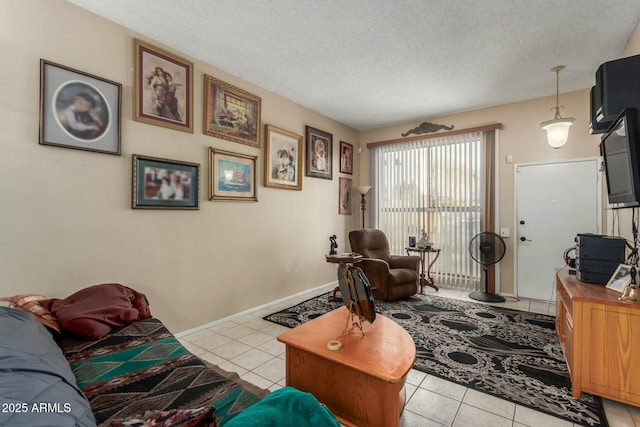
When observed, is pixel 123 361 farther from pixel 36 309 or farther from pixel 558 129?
pixel 558 129

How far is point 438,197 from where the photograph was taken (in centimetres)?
471

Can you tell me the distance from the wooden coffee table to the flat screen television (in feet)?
5.57

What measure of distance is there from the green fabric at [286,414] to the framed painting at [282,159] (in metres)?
3.09

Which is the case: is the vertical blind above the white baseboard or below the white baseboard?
above

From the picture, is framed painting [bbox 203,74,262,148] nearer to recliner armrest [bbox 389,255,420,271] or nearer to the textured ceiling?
the textured ceiling

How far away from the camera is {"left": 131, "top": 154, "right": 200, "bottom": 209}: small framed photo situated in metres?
2.54

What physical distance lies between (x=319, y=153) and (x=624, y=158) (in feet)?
11.6

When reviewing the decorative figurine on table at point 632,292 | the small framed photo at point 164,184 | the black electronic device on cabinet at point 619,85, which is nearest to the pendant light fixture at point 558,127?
the black electronic device on cabinet at point 619,85

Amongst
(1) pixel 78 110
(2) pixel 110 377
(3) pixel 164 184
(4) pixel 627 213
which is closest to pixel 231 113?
(3) pixel 164 184

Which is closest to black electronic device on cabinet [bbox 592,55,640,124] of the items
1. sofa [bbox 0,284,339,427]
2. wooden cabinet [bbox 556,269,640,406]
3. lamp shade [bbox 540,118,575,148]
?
lamp shade [bbox 540,118,575,148]

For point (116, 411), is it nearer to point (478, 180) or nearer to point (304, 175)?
point (304, 175)

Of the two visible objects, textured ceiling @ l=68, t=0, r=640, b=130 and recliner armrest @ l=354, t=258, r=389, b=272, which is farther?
recliner armrest @ l=354, t=258, r=389, b=272

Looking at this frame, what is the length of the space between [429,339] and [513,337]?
84 cm

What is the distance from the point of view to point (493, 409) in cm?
178
